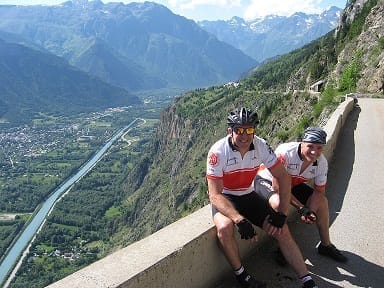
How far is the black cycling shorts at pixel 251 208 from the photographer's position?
19.7 feet

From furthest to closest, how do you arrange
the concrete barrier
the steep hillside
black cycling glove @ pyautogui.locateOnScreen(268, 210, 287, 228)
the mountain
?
the steep hillside < the mountain < black cycling glove @ pyautogui.locateOnScreen(268, 210, 287, 228) < the concrete barrier

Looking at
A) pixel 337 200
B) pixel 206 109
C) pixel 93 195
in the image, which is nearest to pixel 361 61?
pixel 337 200

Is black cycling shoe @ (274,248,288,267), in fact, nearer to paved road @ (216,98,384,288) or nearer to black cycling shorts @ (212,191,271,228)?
paved road @ (216,98,384,288)

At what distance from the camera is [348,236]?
7707 mm

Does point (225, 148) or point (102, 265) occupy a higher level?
point (225, 148)

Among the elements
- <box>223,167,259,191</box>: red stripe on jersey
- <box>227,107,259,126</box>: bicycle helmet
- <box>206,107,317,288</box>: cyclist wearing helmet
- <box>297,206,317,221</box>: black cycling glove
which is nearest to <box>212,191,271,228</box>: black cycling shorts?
<box>206,107,317,288</box>: cyclist wearing helmet

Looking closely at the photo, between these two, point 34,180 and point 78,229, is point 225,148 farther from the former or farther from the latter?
point 34,180

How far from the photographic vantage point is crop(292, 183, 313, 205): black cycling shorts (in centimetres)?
716

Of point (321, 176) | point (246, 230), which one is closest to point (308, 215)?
point (321, 176)

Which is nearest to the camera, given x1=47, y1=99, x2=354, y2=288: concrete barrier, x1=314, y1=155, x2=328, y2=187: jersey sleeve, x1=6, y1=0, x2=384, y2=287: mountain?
x1=47, y1=99, x2=354, y2=288: concrete barrier

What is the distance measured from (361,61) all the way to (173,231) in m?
43.4

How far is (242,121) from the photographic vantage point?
5.69 meters

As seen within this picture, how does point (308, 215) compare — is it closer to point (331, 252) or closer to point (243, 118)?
point (331, 252)

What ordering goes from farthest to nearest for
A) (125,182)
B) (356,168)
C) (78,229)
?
(125,182), (78,229), (356,168)
